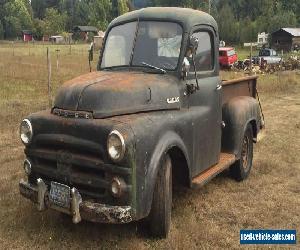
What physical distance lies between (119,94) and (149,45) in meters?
1.09

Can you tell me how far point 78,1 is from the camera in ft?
411

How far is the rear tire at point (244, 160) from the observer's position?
269 inches

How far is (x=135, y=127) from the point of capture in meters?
4.21

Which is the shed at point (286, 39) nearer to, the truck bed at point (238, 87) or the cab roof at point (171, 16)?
the truck bed at point (238, 87)

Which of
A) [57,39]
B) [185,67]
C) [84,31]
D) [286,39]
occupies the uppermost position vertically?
[84,31]

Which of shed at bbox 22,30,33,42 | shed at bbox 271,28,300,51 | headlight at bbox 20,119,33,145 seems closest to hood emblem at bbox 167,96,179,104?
headlight at bbox 20,119,33,145

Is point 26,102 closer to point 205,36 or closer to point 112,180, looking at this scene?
point 205,36

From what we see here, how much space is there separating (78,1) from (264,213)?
12642cm

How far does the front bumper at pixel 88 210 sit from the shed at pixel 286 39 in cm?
5637

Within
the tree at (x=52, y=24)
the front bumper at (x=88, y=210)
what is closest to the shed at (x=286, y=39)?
the tree at (x=52, y=24)

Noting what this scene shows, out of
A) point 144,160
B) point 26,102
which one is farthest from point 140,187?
point 26,102

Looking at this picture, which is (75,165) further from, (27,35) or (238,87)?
(27,35)

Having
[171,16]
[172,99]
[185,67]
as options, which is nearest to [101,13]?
[171,16]

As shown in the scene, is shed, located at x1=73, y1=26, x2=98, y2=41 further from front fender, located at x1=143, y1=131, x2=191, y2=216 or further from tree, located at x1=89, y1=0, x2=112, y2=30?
front fender, located at x1=143, y1=131, x2=191, y2=216
